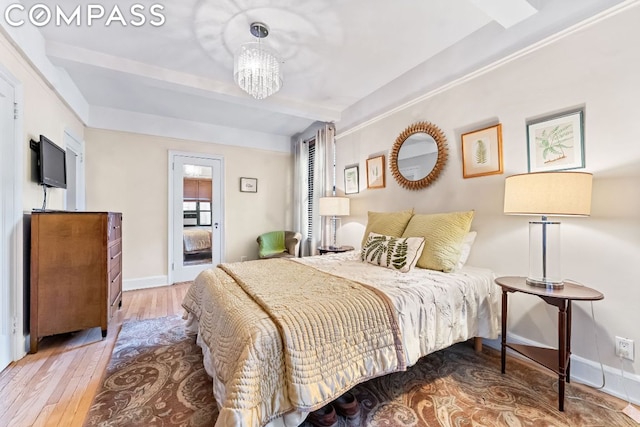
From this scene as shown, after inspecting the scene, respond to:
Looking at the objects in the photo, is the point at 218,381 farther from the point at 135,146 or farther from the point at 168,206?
the point at 135,146

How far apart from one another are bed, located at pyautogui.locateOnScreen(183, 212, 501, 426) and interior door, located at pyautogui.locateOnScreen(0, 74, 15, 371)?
1186mm

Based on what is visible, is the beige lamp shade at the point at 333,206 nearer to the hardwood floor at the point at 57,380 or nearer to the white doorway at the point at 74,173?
the hardwood floor at the point at 57,380

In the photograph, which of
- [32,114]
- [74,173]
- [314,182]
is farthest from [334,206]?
[74,173]

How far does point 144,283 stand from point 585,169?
491cm

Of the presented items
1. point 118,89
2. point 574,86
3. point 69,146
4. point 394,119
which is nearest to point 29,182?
point 69,146

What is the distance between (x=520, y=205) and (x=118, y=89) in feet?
13.7

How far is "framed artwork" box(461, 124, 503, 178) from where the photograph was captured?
6.96ft

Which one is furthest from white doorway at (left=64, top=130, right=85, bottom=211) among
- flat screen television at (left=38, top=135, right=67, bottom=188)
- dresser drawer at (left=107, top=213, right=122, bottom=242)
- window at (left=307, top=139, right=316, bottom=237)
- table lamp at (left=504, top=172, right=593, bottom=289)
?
table lamp at (left=504, top=172, right=593, bottom=289)

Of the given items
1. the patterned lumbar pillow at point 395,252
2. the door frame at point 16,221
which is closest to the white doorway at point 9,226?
the door frame at point 16,221

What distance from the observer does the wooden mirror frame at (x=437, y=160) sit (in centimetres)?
253

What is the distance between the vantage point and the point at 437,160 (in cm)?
257

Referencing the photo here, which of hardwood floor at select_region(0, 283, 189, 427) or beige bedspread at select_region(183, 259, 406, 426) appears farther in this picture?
hardwood floor at select_region(0, 283, 189, 427)

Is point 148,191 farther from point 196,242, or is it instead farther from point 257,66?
point 257,66

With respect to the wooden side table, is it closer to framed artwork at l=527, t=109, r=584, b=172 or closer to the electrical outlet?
the electrical outlet
